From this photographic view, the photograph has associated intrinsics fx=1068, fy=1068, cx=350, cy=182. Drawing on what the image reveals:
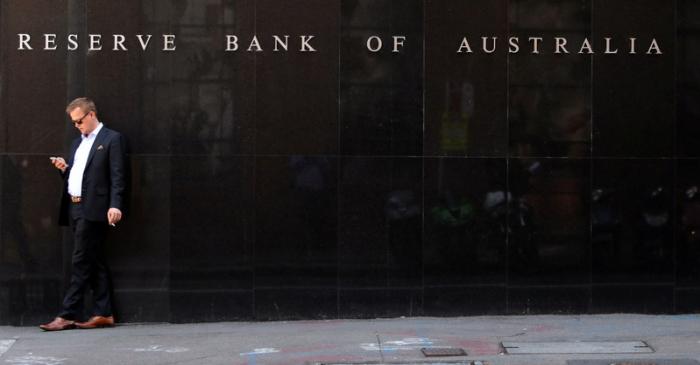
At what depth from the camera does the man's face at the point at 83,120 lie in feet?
31.5

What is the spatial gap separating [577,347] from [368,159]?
265 centimetres

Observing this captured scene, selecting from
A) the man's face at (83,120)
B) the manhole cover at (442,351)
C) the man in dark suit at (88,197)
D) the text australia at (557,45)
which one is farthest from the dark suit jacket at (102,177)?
the text australia at (557,45)

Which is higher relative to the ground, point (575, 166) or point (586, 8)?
point (586, 8)

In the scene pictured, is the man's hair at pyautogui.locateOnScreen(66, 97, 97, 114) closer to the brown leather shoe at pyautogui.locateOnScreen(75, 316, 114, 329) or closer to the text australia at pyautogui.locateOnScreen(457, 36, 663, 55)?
the brown leather shoe at pyautogui.locateOnScreen(75, 316, 114, 329)

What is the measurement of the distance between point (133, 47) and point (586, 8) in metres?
4.27

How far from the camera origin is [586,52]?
10141 mm

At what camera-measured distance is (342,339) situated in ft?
29.9

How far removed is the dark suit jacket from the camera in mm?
9672

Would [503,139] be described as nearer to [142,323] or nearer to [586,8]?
[586,8]

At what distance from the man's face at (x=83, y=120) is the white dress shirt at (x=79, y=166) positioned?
8 centimetres

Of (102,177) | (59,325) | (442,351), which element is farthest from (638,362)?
(59,325)

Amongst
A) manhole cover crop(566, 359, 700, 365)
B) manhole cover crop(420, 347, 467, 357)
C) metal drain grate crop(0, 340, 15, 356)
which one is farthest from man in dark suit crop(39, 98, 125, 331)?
manhole cover crop(566, 359, 700, 365)

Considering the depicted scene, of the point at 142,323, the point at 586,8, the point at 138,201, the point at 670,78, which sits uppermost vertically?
the point at 586,8

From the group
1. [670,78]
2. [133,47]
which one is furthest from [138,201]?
[670,78]
